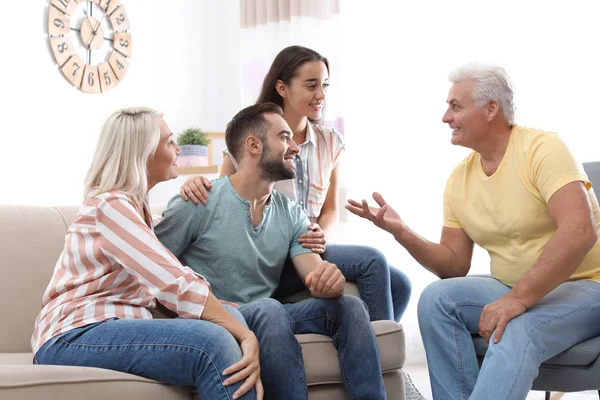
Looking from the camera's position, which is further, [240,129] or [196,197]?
[240,129]

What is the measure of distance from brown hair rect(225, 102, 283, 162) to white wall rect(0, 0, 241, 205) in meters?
1.51

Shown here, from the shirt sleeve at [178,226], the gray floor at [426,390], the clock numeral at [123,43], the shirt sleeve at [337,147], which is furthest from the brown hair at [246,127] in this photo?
the clock numeral at [123,43]

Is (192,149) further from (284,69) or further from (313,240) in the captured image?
(313,240)

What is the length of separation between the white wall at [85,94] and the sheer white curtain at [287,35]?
0.40 m

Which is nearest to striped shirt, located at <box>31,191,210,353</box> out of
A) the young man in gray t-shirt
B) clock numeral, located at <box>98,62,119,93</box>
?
the young man in gray t-shirt

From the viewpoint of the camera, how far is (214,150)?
4273mm

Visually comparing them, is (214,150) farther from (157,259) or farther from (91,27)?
(157,259)

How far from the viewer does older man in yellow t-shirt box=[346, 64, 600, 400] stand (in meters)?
1.76

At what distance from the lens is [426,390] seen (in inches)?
123

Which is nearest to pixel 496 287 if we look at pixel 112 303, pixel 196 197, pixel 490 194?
pixel 490 194

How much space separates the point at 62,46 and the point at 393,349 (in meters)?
2.36

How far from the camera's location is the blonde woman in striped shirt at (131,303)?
1587 millimetres

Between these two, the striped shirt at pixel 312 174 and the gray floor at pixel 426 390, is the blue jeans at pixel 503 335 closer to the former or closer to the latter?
the striped shirt at pixel 312 174

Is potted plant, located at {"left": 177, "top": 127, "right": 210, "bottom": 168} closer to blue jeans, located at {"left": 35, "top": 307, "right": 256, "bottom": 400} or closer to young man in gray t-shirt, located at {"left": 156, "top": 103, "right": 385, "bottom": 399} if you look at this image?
young man in gray t-shirt, located at {"left": 156, "top": 103, "right": 385, "bottom": 399}
